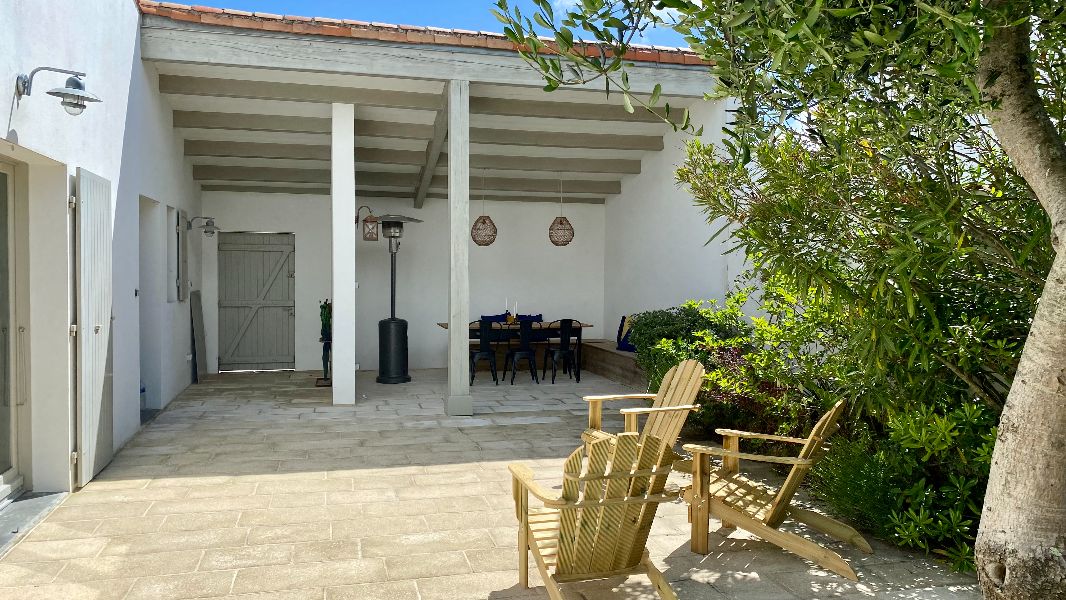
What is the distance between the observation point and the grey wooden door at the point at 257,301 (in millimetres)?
10703

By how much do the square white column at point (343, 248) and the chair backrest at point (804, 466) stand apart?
5246 millimetres

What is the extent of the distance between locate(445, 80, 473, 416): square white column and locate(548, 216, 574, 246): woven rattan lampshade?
142 inches

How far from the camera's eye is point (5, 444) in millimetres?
4395

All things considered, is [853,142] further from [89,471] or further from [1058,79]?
[89,471]

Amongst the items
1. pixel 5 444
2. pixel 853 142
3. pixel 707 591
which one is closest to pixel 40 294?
pixel 5 444

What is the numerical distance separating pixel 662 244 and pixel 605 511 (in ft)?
23.1

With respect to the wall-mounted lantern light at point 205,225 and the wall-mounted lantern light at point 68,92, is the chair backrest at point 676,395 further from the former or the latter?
the wall-mounted lantern light at point 205,225

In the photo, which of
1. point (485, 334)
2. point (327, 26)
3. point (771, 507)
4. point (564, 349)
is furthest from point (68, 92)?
point (564, 349)

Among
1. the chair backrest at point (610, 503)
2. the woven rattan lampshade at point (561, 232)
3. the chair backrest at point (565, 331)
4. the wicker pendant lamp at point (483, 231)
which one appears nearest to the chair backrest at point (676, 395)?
the chair backrest at point (610, 503)

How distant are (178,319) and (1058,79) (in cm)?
832

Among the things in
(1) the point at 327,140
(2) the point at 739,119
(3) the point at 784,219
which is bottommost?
(3) the point at 784,219

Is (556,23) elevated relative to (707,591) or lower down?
elevated

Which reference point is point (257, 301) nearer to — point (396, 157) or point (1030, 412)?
point (396, 157)

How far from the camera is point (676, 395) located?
383 cm
